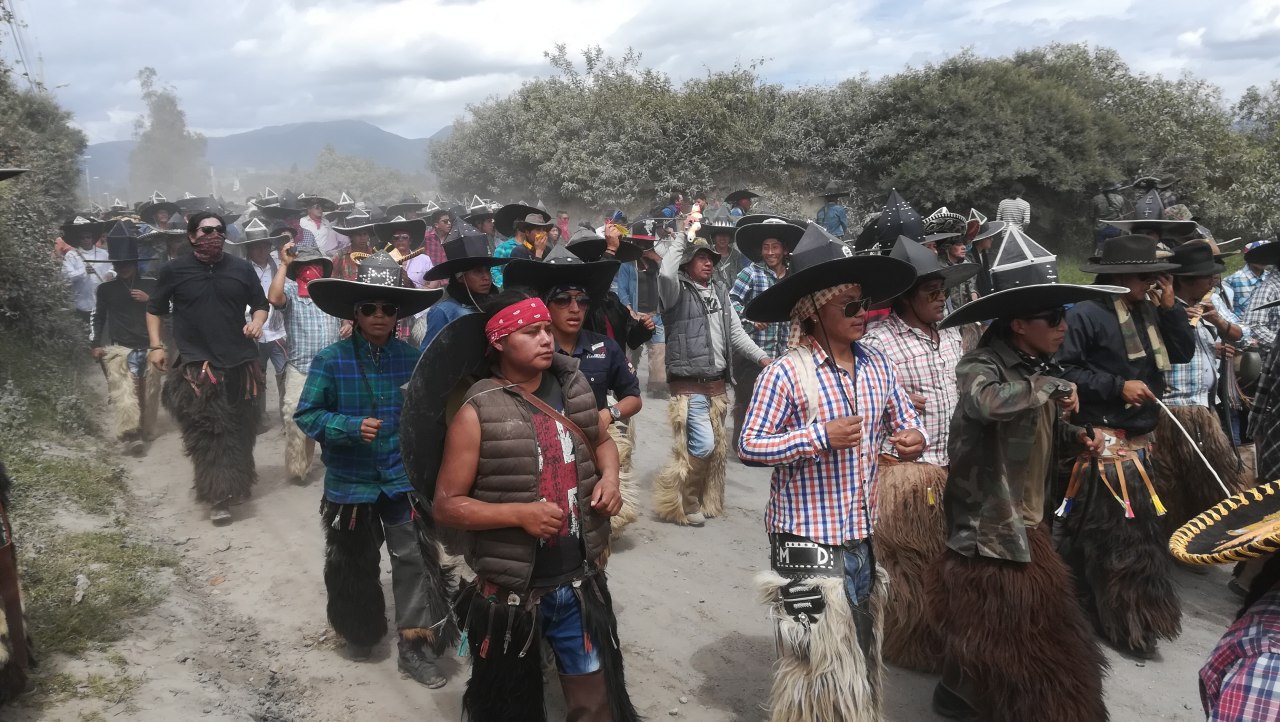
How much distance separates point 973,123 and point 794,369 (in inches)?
795

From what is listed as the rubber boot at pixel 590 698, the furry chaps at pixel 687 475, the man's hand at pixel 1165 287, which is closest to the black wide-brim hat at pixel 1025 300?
the man's hand at pixel 1165 287

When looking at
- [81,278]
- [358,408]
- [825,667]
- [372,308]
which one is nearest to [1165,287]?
[825,667]

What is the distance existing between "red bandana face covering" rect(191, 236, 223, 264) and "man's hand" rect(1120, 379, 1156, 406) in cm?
675

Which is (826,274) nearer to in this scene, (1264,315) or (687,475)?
(687,475)

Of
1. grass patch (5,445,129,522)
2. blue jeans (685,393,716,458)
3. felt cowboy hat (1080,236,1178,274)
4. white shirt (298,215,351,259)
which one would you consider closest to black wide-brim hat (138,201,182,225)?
white shirt (298,215,351,259)

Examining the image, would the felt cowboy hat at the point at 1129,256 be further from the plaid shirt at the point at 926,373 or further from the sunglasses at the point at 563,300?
the sunglasses at the point at 563,300

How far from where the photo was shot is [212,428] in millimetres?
7438

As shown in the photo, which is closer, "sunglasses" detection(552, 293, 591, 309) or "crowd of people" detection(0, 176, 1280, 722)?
"crowd of people" detection(0, 176, 1280, 722)

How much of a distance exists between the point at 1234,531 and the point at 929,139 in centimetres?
2202

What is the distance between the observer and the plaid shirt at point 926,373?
4.80m

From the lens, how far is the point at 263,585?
6.10 metres

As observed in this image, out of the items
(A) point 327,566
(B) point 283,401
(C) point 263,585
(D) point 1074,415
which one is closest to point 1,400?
(B) point 283,401

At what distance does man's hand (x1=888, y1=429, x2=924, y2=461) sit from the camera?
11.5 feet

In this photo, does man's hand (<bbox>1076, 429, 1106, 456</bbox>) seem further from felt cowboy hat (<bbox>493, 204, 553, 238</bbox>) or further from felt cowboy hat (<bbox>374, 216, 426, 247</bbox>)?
felt cowboy hat (<bbox>374, 216, 426, 247</bbox>)
